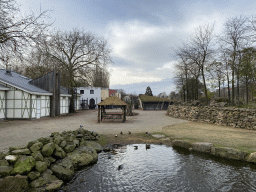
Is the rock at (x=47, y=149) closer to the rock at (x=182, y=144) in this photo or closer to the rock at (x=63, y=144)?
the rock at (x=63, y=144)

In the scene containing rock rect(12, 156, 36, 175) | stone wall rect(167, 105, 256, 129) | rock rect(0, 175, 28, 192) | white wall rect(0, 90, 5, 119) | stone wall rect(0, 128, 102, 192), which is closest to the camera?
rock rect(0, 175, 28, 192)

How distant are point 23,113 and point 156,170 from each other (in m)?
17.0

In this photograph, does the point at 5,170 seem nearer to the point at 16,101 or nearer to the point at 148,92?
the point at 16,101

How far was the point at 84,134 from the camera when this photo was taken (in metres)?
9.81

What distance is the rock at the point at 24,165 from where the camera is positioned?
16.7ft

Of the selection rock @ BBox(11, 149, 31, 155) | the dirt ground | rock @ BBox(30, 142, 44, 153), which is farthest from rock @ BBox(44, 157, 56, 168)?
the dirt ground

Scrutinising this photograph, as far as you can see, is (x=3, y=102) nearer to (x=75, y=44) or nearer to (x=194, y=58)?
(x=75, y=44)

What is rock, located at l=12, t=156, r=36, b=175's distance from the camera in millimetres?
5104

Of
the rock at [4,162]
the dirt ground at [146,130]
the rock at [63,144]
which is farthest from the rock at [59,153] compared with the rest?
the dirt ground at [146,130]

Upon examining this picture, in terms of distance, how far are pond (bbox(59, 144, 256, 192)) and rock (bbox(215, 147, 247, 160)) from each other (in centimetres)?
34

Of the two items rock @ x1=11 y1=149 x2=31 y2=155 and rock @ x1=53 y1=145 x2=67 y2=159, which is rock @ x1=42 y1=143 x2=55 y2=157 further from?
rock @ x1=11 y1=149 x2=31 y2=155

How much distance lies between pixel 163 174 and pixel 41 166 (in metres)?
3.82

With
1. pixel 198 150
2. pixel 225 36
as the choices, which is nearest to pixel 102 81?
pixel 225 36

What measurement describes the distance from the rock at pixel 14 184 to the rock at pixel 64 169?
936 millimetres
